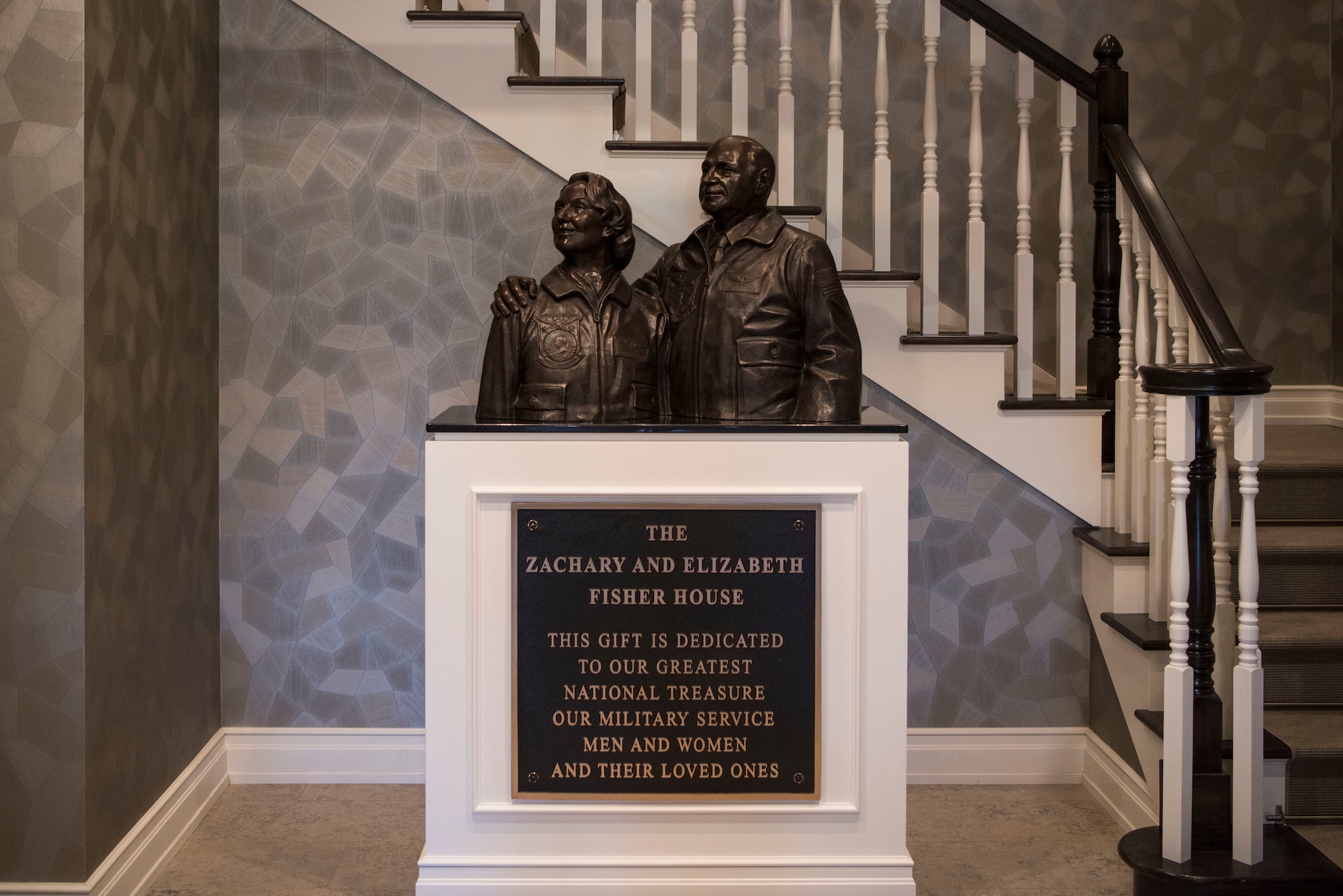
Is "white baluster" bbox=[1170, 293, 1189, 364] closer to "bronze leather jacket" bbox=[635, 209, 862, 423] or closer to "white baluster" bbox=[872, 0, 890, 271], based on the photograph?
"white baluster" bbox=[872, 0, 890, 271]

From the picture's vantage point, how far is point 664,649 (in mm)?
2332

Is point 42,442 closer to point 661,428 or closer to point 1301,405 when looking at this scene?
point 661,428

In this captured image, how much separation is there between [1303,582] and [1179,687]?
2.65 feet

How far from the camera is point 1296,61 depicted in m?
4.06

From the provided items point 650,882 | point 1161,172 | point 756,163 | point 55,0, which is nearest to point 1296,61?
point 1161,172

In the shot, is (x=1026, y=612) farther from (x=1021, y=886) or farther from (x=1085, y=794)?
(x=1021, y=886)

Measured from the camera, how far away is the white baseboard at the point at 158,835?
2.45m

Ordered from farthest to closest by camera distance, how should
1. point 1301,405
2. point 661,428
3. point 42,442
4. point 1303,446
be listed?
point 1301,405 < point 1303,446 < point 42,442 < point 661,428

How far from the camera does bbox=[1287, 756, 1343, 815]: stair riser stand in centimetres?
268

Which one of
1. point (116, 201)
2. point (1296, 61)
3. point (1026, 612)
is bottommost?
point (1026, 612)

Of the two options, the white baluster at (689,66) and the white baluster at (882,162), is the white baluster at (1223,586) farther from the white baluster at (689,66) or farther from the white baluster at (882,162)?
the white baluster at (689,66)

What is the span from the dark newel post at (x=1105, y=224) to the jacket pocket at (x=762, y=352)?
1071 mm

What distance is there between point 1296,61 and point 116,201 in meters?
3.58

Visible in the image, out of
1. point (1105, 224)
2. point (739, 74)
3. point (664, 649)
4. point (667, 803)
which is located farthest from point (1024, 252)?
point (667, 803)
